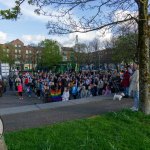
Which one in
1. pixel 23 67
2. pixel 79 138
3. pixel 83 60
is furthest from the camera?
pixel 23 67

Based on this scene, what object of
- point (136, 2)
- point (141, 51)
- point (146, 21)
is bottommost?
point (141, 51)

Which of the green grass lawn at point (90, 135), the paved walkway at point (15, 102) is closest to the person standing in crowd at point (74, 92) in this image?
the paved walkway at point (15, 102)

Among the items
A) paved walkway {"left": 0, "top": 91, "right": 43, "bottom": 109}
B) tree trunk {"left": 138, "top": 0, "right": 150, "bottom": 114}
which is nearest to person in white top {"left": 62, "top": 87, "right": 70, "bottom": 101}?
paved walkway {"left": 0, "top": 91, "right": 43, "bottom": 109}

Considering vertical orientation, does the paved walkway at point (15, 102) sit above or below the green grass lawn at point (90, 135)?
below

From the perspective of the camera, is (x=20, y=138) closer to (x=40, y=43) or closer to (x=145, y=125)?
(x=145, y=125)

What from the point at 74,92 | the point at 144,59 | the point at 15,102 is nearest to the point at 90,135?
the point at 144,59

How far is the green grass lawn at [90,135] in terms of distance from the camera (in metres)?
6.67

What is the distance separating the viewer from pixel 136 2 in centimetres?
1007

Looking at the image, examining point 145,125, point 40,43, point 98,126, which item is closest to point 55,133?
point 98,126

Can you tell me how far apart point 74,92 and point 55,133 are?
599 inches

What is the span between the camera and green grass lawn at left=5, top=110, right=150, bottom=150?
21.9 feet

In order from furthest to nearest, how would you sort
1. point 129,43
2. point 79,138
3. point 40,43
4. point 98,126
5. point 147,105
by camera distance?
point 40,43
point 129,43
point 147,105
point 98,126
point 79,138

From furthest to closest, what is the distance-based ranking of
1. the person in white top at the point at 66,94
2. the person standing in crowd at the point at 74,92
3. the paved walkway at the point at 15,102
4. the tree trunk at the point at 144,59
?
the person standing in crowd at the point at 74,92
the person in white top at the point at 66,94
the paved walkway at the point at 15,102
the tree trunk at the point at 144,59

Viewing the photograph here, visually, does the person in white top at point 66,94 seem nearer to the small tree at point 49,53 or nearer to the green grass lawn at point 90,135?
the green grass lawn at point 90,135
